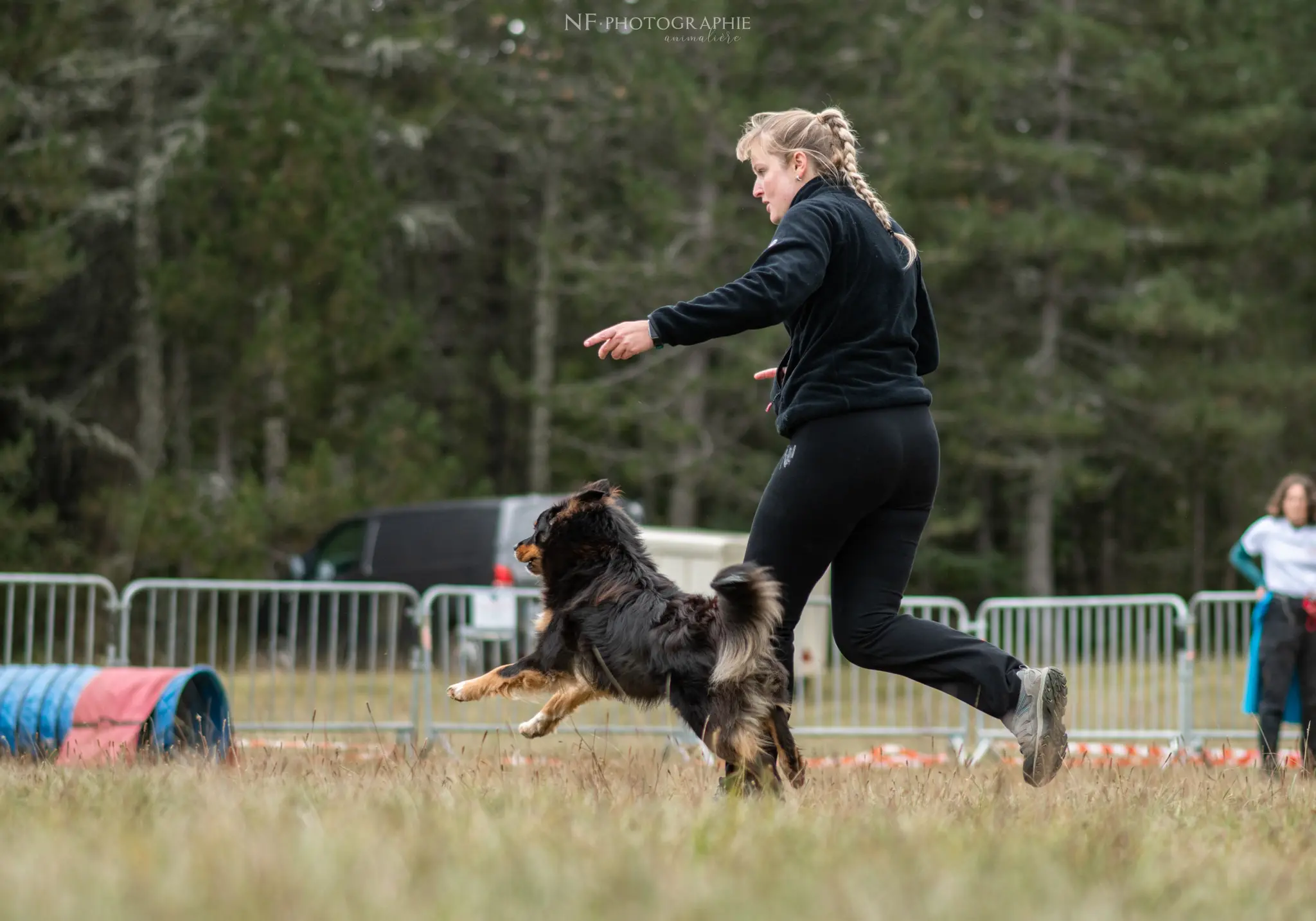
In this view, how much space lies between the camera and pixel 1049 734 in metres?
4.34

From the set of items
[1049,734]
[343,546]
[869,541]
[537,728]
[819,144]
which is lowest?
[343,546]

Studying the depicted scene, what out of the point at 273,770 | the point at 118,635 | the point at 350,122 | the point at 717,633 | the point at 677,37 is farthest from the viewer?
the point at 677,37

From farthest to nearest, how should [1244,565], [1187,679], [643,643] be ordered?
1. [1187,679]
2. [1244,565]
3. [643,643]

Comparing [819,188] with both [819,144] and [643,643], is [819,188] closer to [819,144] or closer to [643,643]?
[819,144]

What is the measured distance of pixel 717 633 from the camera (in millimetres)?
4332

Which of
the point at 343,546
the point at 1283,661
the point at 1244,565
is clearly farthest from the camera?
the point at 343,546

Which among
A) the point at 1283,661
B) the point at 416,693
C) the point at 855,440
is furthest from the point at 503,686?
the point at 416,693

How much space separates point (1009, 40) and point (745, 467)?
24.5 feet

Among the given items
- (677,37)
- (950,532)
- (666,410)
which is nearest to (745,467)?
(666,410)

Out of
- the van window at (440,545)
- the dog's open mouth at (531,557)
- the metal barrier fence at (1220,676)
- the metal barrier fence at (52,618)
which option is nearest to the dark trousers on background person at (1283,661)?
the metal barrier fence at (1220,676)

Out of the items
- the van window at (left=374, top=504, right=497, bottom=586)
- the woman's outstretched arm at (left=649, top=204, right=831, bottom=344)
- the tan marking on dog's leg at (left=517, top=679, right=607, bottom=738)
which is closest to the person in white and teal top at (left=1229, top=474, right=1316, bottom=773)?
the tan marking on dog's leg at (left=517, top=679, right=607, bottom=738)

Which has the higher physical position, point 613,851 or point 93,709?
point 613,851

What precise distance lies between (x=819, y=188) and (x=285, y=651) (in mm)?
9006

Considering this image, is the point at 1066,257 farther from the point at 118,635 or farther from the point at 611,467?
the point at 118,635
